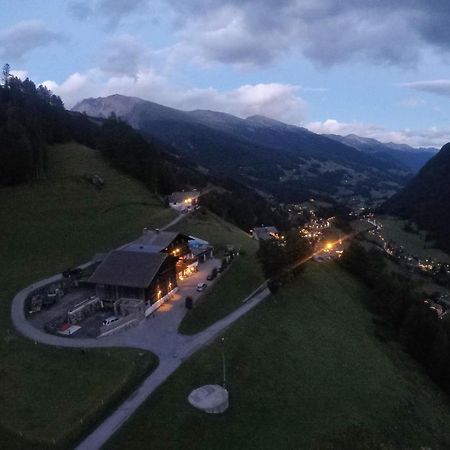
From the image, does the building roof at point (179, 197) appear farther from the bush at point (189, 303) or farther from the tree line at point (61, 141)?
the bush at point (189, 303)

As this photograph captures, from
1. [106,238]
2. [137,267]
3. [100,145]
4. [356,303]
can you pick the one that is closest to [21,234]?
[106,238]

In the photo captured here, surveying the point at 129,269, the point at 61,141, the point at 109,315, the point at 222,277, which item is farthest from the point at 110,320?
the point at 61,141

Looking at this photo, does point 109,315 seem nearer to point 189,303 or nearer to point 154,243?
point 189,303

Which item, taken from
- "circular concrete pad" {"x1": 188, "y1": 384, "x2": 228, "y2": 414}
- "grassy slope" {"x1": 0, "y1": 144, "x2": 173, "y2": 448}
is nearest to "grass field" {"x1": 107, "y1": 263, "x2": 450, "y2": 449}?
"circular concrete pad" {"x1": 188, "y1": 384, "x2": 228, "y2": 414}

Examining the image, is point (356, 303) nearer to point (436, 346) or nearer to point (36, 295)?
point (436, 346)

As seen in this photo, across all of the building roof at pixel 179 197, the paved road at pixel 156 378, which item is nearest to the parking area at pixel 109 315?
the paved road at pixel 156 378

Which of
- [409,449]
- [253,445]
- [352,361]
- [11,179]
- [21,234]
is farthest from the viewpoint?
[11,179]
